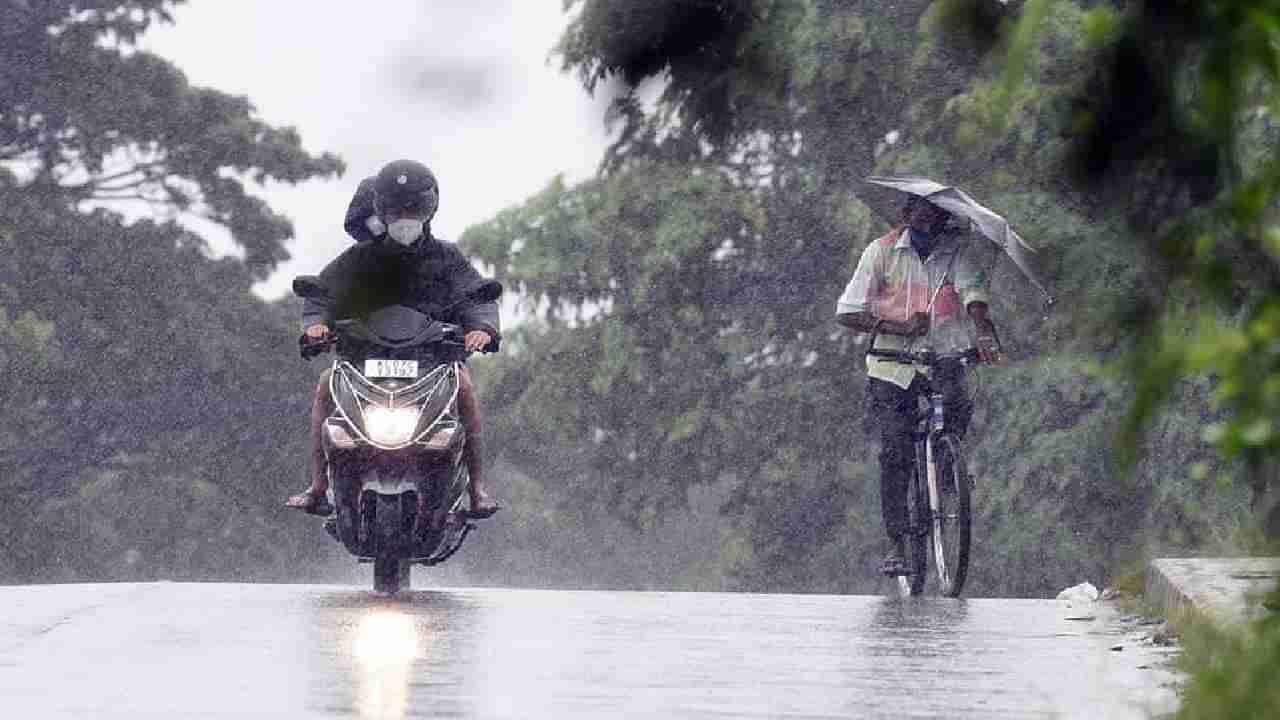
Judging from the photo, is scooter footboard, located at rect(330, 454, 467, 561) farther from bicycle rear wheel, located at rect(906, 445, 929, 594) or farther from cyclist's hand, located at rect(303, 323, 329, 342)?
bicycle rear wheel, located at rect(906, 445, 929, 594)

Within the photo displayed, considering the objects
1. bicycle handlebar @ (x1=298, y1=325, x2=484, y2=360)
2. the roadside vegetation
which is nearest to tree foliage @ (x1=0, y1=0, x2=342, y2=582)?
the roadside vegetation

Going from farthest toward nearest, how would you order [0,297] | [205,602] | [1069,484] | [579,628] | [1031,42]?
1. [0,297]
2. [1069,484]
3. [205,602]
4. [579,628]
5. [1031,42]

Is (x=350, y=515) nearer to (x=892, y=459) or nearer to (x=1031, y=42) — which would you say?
(x=892, y=459)

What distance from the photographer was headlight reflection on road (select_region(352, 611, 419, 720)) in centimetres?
710

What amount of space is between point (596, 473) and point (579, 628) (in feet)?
82.1

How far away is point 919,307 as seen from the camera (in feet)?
40.8

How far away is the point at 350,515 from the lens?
493 inches

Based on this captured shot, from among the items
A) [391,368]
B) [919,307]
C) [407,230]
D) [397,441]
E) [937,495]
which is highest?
[407,230]

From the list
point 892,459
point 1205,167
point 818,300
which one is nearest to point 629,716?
point 1205,167

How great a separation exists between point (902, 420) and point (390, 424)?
2.05 meters

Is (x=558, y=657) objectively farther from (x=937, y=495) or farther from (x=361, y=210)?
(x=937, y=495)

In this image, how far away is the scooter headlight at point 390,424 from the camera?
1227 cm

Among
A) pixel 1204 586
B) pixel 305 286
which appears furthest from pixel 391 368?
pixel 1204 586

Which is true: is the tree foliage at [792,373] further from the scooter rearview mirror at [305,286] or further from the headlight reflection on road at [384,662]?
the headlight reflection on road at [384,662]
